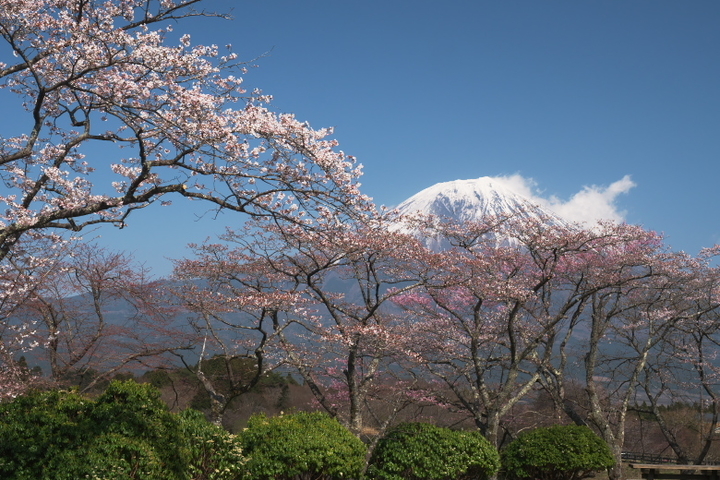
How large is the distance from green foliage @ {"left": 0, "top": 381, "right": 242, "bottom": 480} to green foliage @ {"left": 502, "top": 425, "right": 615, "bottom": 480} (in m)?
7.34

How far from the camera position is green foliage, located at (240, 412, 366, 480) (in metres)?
7.69

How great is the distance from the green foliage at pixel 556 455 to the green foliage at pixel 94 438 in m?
7.34

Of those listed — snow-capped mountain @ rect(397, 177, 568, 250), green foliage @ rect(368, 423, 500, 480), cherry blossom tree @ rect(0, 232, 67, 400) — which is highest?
snow-capped mountain @ rect(397, 177, 568, 250)

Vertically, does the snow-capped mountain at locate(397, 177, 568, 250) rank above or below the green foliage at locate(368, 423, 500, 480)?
above

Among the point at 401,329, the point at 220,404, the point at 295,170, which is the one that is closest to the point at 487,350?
the point at 401,329

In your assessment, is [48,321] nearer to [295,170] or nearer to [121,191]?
[121,191]

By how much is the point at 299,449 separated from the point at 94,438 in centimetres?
313

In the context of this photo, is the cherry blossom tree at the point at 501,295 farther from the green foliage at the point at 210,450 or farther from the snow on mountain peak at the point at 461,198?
the snow on mountain peak at the point at 461,198

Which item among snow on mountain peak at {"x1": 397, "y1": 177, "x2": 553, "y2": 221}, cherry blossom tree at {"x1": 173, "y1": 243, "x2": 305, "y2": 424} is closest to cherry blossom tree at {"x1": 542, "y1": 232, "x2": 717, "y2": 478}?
cherry blossom tree at {"x1": 173, "y1": 243, "x2": 305, "y2": 424}

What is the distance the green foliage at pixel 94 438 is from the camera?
5.11 m

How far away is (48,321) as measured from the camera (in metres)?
13.1

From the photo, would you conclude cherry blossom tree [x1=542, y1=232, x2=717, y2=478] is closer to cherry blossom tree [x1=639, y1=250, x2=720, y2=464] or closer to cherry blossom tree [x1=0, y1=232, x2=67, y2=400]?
cherry blossom tree [x1=639, y1=250, x2=720, y2=464]

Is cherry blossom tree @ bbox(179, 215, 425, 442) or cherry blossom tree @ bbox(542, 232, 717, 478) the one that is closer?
cherry blossom tree @ bbox(179, 215, 425, 442)

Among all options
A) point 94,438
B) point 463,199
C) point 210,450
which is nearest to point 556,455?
point 210,450
